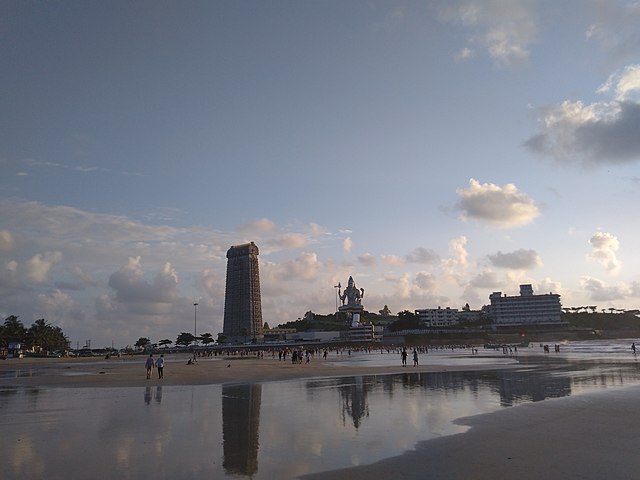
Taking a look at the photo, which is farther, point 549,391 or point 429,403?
point 549,391

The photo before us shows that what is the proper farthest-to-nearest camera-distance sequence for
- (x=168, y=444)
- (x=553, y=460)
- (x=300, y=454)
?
(x=168, y=444) → (x=300, y=454) → (x=553, y=460)

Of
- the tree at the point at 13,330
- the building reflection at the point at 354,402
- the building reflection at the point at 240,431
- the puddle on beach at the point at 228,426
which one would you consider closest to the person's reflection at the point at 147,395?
the puddle on beach at the point at 228,426

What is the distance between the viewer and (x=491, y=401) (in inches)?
827

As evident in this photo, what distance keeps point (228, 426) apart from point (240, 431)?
0.99 metres

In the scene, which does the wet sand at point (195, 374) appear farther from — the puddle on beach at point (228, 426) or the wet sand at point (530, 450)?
the wet sand at point (530, 450)

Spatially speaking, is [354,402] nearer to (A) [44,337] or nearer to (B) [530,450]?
(B) [530,450]

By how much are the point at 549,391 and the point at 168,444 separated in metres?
19.7

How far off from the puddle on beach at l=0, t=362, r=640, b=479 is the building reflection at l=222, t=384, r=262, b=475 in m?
0.03

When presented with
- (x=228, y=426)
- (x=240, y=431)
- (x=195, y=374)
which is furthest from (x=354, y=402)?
(x=195, y=374)

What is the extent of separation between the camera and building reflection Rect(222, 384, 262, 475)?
35.0 feet

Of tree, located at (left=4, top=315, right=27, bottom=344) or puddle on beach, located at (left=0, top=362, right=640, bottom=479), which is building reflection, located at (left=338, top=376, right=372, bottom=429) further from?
tree, located at (left=4, top=315, right=27, bottom=344)

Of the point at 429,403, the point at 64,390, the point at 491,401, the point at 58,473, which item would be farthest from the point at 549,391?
the point at 64,390

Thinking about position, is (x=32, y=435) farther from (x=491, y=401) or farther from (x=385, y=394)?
(x=491, y=401)

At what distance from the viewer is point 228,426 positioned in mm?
15391
